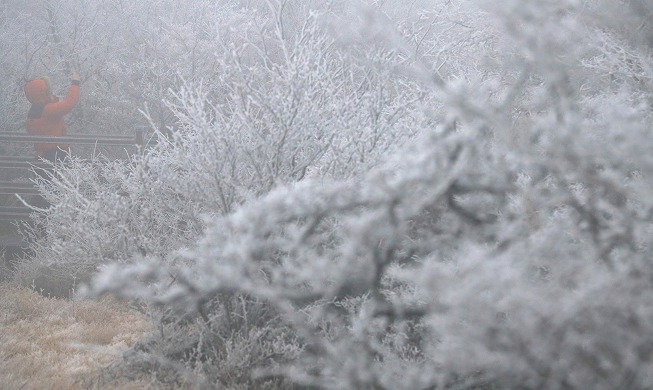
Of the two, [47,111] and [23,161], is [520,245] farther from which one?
[23,161]

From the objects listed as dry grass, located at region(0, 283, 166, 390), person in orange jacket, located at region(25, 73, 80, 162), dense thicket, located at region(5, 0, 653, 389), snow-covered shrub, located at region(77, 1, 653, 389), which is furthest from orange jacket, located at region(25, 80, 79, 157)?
snow-covered shrub, located at region(77, 1, 653, 389)

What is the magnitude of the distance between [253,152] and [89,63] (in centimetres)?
1354

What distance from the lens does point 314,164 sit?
20.3 feet

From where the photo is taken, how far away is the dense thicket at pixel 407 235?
2.45 metres

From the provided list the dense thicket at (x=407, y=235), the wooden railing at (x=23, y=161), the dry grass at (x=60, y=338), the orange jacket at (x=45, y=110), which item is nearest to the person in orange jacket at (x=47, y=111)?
the orange jacket at (x=45, y=110)

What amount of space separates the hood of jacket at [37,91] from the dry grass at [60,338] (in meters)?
4.33

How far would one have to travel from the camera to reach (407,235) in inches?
197

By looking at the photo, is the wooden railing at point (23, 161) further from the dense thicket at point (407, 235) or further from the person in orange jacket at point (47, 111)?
the dense thicket at point (407, 235)

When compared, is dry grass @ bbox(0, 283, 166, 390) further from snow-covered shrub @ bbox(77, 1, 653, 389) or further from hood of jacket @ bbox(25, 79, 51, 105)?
hood of jacket @ bbox(25, 79, 51, 105)

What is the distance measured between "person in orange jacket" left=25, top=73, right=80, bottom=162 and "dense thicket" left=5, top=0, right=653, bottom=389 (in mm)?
3782

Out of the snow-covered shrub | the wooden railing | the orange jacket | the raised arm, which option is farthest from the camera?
the orange jacket

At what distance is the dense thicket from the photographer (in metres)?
2.45

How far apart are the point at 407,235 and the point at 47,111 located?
9.73 metres

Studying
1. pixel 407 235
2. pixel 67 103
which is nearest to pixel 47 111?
pixel 67 103
